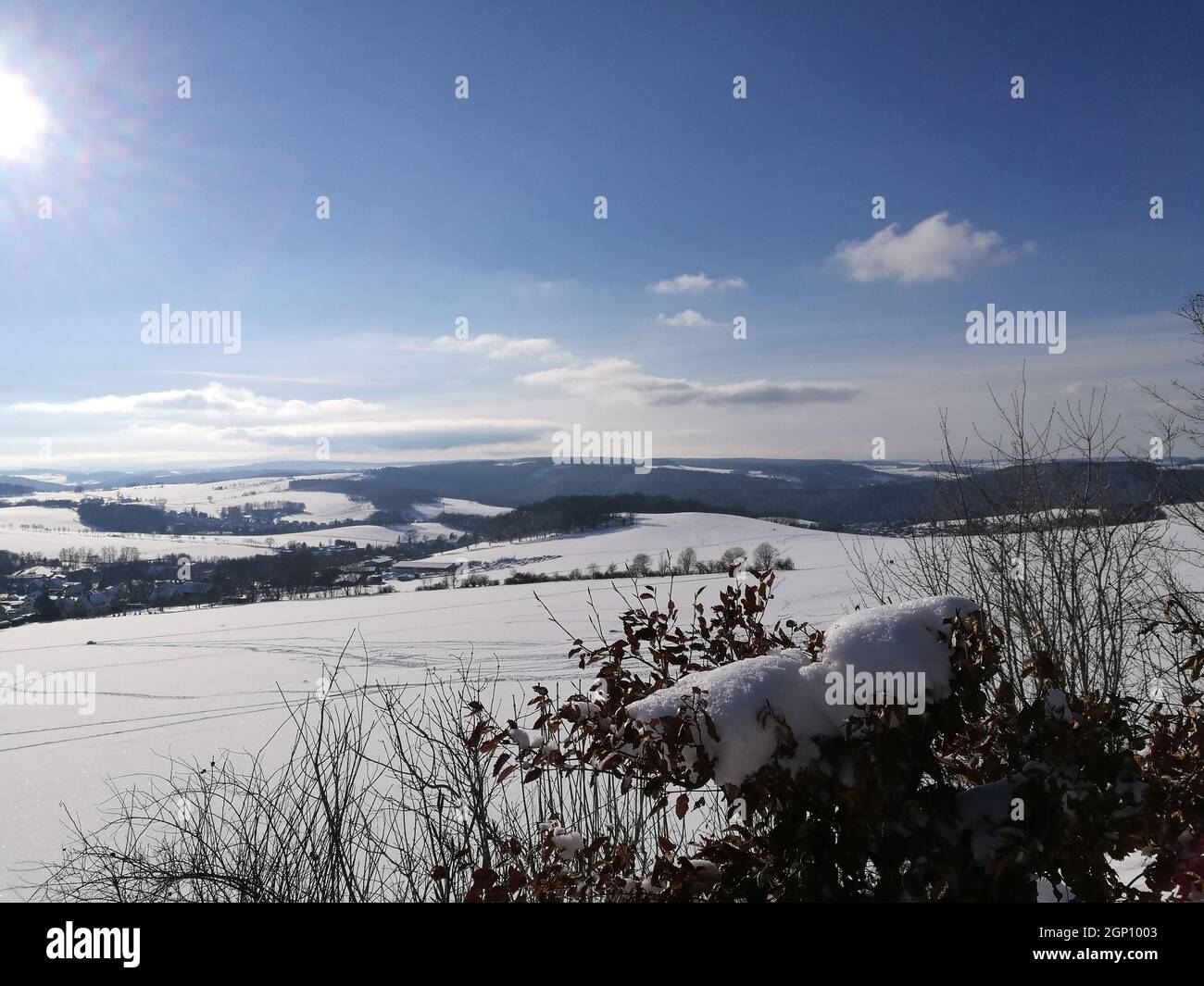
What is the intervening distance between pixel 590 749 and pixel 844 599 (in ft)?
76.6

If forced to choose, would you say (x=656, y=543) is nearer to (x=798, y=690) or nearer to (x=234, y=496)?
(x=798, y=690)

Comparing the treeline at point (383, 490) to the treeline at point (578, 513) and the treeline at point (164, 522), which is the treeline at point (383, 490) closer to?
the treeline at point (164, 522)

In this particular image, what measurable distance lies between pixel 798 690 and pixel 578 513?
2960 inches

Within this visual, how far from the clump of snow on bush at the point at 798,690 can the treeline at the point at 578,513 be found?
73456 millimetres

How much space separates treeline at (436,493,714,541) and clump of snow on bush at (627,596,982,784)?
241 ft

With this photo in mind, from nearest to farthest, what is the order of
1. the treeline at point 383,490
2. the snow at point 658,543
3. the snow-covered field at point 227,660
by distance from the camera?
the snow-covered field at point 227,660, the snow at point 658,543, the treeline at point 383,490

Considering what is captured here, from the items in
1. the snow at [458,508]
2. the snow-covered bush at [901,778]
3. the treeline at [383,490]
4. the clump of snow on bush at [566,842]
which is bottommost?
the snow at [458,508]

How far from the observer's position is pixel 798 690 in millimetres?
1911

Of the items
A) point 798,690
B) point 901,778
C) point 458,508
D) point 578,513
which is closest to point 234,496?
point 458,508

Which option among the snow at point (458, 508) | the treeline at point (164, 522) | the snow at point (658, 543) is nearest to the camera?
the snow at point (658, 543)

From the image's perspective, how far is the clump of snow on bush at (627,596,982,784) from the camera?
6.04 feet

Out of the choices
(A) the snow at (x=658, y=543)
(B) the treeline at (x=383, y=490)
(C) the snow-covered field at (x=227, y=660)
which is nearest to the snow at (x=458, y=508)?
(B) the treeline at (x=383, y=490)

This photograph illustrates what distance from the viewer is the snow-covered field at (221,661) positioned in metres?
9.14
